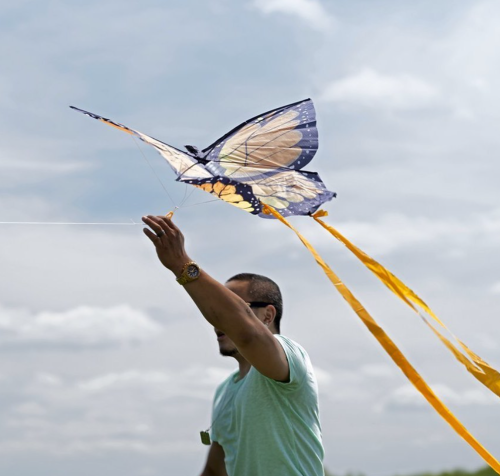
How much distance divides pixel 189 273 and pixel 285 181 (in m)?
0.88

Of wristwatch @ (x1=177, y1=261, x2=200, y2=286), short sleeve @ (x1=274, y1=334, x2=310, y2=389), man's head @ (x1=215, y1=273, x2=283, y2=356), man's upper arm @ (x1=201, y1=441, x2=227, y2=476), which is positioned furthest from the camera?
Result: man's upper arm @ (x1=201, y1=441, x2=227, y2=476)

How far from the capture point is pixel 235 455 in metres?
3.80

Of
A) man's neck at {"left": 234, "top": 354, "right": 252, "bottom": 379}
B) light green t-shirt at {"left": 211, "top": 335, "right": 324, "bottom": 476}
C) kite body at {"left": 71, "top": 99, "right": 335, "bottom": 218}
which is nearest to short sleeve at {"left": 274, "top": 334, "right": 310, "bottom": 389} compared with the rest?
light green t-shirt at {"left": 211, "top": 335, "right": 324, "bottom": 476}

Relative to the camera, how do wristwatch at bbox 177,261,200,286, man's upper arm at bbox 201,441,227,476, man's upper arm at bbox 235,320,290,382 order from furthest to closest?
man's upper arm at bbox 201,441,227,476, man's upper arm at bbox 235,320,290,382, wristwatch at bbox 177,261,200,286

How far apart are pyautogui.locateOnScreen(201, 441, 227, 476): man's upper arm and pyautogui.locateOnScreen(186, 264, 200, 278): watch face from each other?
1.38 m

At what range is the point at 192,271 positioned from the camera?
10.6 ft

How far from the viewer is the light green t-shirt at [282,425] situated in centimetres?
362

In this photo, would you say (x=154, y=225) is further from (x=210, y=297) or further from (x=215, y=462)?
(x=215, y=462)

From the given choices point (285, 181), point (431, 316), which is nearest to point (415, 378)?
point (431, 316)

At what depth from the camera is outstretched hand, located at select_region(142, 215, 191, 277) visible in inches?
127

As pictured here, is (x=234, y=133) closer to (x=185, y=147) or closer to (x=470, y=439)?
(x=185, y=147)

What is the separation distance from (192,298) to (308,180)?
38.9 inches

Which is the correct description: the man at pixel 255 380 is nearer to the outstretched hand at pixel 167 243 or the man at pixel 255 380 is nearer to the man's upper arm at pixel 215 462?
the outstretched hand at pixel 167 243

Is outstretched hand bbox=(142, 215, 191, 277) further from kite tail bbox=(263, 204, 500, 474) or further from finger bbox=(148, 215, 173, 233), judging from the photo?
kite tail bbox=(263, 204, 500, 474)
